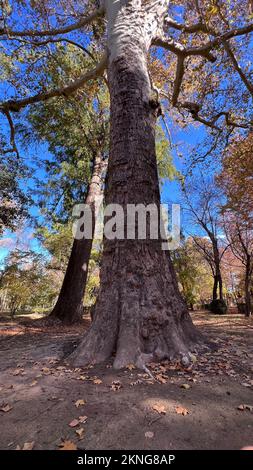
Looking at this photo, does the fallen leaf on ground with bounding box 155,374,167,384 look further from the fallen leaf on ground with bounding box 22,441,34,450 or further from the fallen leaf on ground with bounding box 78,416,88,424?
the fallen leaf on ground with bounding box 22,441,34,450

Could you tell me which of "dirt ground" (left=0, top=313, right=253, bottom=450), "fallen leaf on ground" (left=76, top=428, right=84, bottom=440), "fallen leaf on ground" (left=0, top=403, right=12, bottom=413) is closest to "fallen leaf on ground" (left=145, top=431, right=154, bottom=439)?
"dirt ground" (left=0, top=313, right=253, bottom=450)

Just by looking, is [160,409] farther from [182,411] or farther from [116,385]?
[116,385]

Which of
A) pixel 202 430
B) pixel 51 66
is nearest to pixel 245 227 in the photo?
pixel 51 66

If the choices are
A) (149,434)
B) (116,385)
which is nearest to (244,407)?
(149,434)

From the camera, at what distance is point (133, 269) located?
114 inches

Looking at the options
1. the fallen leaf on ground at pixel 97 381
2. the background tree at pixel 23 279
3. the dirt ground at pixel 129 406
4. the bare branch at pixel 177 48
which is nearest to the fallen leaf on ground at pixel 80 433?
the dirt ground at pixel 129 406

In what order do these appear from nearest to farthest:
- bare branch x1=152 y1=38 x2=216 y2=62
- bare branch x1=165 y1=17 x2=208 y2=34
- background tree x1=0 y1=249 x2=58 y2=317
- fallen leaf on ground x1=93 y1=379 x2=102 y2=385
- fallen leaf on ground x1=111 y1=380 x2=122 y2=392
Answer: fallen leaf on ground x1=111 y1=380 x2=122 y2=392 → fallen leaf on ground x1=93 y1=379 x2=102 y2=385 → bare branch x1=152 y1=38 x2=216 y2=62 → bare branch x1=165 y1=17 x2=208 y2=34 → background tree x1=0 y1=249 x2=58 y2=317

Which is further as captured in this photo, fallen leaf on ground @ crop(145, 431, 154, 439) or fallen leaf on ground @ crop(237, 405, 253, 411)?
fallen leaf on ground @ crop(237, 405, 253, 411)

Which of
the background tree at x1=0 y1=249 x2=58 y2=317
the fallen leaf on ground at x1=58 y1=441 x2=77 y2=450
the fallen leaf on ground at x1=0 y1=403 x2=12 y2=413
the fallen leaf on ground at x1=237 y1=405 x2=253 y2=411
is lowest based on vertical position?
the fallen leaf on ground at x1=0 y1=403 x2=12 y2=413

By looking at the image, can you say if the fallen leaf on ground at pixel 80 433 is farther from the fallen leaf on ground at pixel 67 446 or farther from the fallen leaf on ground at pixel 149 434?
the fallen leaf on ground at pixel 149 434

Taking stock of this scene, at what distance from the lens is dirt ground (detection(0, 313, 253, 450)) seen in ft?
4.92

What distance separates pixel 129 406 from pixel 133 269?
135 cm

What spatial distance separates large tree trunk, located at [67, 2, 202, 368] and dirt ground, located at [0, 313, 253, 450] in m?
0.23

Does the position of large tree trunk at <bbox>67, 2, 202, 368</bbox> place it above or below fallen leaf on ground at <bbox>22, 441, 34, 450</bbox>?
above
